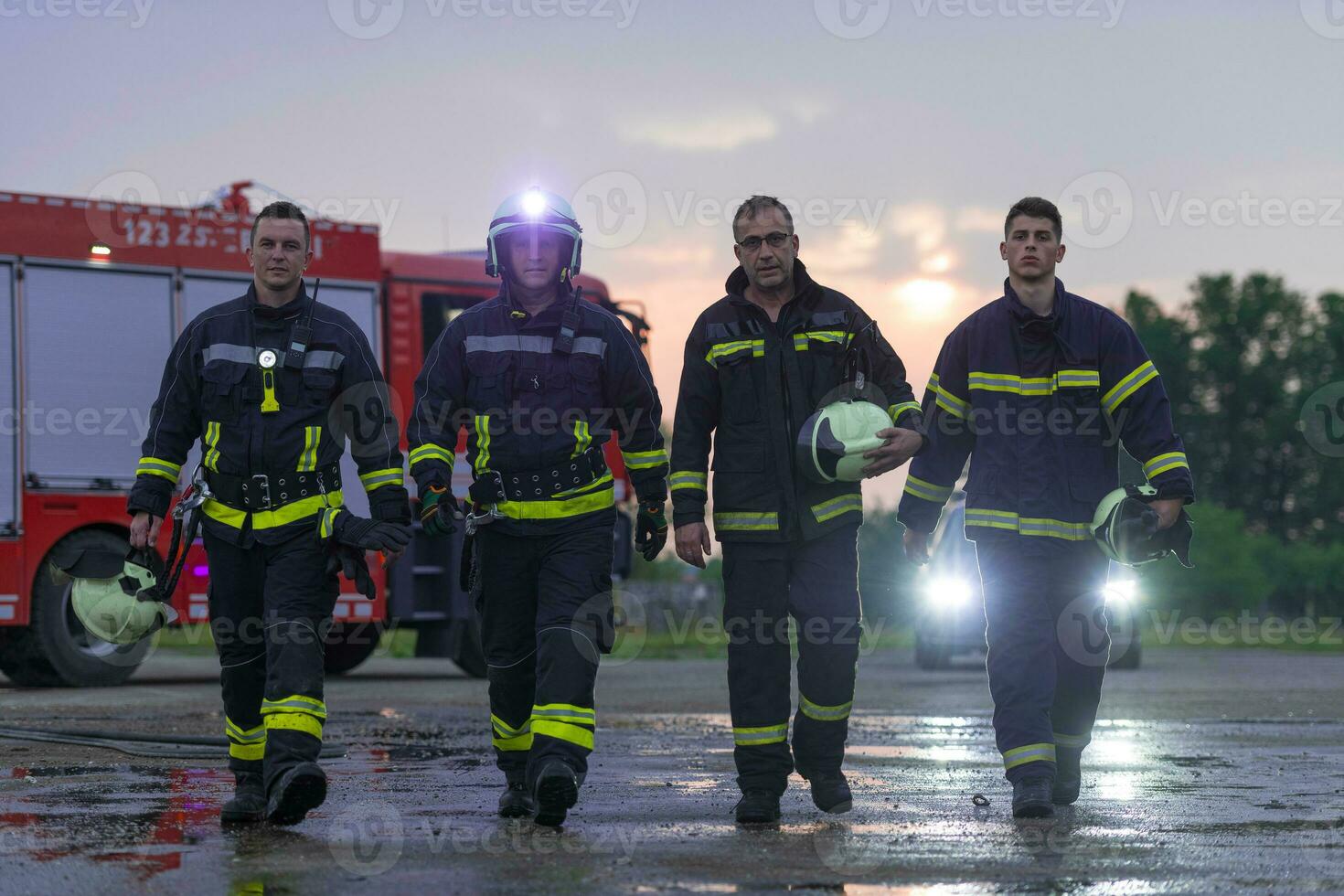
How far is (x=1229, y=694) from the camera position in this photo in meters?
14.2

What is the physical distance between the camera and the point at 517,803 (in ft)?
19.4

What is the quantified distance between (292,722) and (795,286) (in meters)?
2.19

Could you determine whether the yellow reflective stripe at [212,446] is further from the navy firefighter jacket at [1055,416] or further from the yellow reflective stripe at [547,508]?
the navy firefighter jacket at [1055,416]

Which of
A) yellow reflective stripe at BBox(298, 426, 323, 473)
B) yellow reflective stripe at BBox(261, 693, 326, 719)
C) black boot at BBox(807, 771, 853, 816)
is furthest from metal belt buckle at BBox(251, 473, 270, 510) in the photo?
black boot at BBox(807, 771, 853, 816)

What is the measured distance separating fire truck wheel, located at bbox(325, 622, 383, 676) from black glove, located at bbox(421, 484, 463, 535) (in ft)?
31.3

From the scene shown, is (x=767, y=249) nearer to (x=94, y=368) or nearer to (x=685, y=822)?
(x=685, y=822)

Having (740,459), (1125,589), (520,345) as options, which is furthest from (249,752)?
(1125,589)

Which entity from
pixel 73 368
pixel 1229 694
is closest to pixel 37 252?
pixel 73 368

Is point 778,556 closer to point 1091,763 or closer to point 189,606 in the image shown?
point 1091,763

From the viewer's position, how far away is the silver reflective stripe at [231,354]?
6.01 metres

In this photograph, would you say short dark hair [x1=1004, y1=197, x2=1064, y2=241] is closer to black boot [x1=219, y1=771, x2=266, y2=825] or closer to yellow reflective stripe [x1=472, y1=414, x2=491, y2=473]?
yellow reflective stripe [x1=472, y1=414, x2=491, y2=473]

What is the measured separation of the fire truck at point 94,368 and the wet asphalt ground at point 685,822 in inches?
118

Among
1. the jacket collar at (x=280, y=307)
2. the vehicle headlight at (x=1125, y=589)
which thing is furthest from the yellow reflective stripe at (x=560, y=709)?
the vehicle headlight at (x=1125, y=589)

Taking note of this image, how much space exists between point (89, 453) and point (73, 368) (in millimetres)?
638
